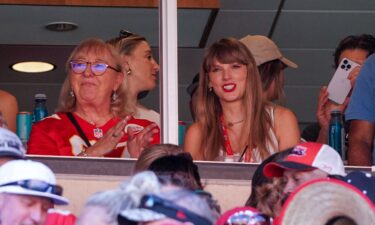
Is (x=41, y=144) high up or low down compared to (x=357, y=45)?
down

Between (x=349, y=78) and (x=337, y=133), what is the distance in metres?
0.57

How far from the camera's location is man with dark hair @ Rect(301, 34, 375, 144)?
7.33 m

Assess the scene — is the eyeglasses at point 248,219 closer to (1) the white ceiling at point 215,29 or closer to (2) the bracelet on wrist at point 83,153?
(2) the bracelet on wrist at point 83,153

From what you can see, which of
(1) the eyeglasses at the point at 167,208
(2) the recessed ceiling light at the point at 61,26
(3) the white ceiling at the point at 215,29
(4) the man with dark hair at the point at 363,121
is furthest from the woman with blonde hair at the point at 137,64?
(1) the eyeglasses at the point at 167,208

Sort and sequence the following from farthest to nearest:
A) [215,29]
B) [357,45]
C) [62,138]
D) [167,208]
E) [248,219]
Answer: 1. [215,29]
2. [357,45]
3. [62,138]
4. [248,219]
5. [167,208]

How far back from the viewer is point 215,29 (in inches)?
364

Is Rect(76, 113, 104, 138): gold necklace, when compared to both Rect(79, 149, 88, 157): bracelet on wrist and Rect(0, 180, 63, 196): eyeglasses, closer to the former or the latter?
Rect(79, 149, 88, 157): bracelet on wrist

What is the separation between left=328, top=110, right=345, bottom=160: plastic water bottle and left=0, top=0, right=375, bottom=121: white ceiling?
1449 mm

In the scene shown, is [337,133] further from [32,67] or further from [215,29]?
[32,67]

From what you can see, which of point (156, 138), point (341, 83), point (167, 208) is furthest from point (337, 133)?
point (167, 208)

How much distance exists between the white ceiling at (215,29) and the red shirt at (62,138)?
1.91 metres

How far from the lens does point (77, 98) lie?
6.80m

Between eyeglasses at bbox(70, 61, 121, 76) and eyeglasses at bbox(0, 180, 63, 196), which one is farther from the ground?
eyeglasses at bbox(70, 61, 121, 76)

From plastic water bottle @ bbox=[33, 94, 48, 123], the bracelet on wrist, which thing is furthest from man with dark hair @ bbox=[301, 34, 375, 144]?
plastic water bottle @ bbox=[33, 94, 48, 123]
